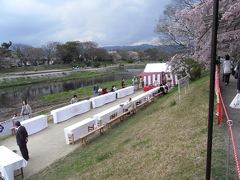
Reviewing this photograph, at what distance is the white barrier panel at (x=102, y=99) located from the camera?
24852 millimetres

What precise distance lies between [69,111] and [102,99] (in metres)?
5.08

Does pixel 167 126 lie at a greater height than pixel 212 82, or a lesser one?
lesser

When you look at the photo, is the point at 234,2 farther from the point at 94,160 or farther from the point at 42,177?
the point at 42,177

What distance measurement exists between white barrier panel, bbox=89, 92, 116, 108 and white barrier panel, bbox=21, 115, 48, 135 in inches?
243

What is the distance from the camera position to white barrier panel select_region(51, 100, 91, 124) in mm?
20116

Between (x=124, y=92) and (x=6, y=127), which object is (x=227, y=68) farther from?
(x=124, y=92)

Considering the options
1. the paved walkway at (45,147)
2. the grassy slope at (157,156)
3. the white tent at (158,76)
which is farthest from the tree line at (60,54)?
the grassy slope at (157,156)

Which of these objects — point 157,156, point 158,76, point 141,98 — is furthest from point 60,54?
point 157,156

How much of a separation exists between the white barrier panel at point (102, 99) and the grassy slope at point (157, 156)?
10612 mm

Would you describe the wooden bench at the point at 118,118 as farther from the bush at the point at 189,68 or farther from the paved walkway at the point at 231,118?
the bush at the point at 189,68

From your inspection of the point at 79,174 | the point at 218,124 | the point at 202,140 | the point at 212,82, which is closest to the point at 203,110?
the point at 218,124

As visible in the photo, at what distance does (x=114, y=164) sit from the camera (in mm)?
9672

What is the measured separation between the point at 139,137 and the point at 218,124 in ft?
10.7

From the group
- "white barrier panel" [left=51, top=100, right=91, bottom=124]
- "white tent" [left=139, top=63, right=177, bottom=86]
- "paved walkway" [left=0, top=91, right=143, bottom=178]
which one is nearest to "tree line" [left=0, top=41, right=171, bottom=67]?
"white tent" [left=139, top=63, right=177, bottom=86]
